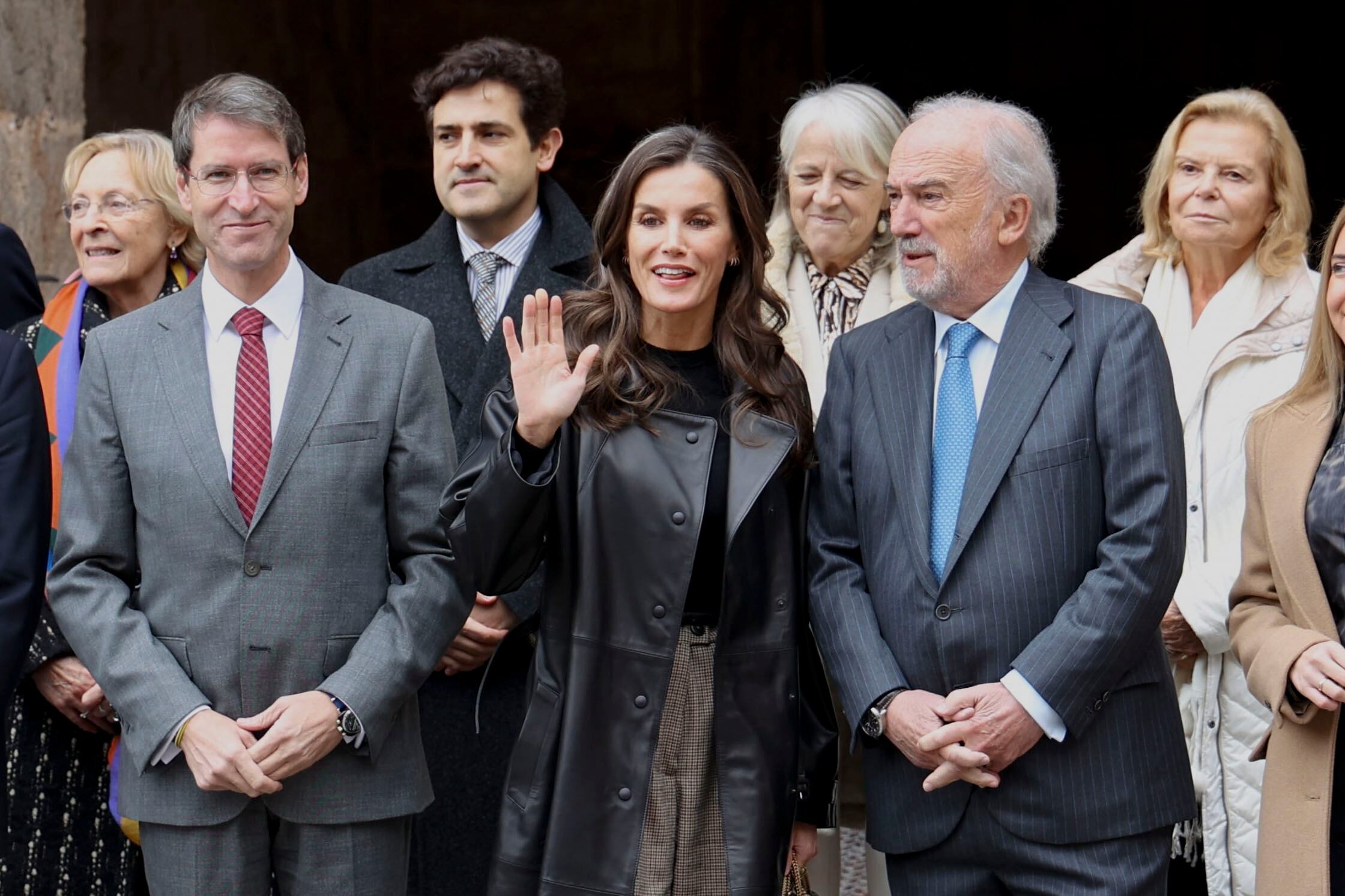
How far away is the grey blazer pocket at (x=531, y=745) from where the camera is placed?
10.4ft

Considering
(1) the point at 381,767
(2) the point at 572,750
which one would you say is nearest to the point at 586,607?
(2) the point at 572,750

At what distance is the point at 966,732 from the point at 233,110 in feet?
5.85

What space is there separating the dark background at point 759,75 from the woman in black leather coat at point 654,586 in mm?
4486

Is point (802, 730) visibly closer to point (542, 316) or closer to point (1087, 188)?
point (542, 316)

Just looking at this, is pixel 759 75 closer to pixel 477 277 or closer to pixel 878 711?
pixel 477 277

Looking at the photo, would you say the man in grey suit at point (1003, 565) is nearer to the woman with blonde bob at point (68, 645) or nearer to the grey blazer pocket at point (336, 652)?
the grey blazer pocket at point (336, 652)

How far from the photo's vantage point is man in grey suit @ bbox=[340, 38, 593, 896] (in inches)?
163

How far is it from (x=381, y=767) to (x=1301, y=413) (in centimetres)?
188

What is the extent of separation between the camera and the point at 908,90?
8109 mm

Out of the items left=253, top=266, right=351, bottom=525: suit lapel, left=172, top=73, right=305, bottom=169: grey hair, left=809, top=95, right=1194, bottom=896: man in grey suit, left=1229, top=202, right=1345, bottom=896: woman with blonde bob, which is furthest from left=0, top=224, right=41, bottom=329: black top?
left=1229, top=202, right=1345, bottom=896: woman with blonde bob

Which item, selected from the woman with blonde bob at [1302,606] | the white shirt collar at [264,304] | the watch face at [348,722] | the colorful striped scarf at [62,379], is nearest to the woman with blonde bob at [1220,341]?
the woman with blonde bob at [1302,606]

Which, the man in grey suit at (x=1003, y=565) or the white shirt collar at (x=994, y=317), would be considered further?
the white shirt collar at (x=994, y=317)

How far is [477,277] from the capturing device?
14.3 ft

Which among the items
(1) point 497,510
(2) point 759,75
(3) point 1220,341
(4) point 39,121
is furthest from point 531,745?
(2) point 759,75
